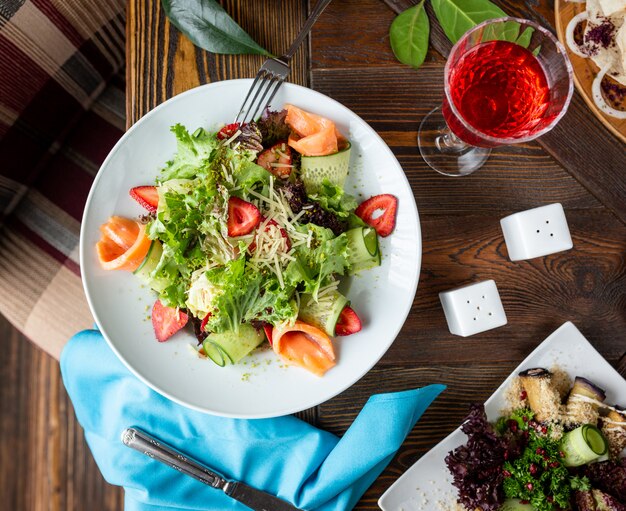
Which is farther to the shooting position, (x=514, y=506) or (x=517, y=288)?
(x=517, y=288)

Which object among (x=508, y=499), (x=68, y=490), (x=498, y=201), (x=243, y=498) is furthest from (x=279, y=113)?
(x=68, y=490)

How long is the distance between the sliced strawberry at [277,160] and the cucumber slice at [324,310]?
0.31 metres

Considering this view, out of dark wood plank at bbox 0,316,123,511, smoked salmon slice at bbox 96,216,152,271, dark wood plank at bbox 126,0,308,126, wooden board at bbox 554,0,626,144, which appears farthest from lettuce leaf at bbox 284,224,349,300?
dark wood plank at bbox 0,316,123,511

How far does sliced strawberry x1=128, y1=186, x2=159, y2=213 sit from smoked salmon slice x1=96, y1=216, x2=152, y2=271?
0.05 meters

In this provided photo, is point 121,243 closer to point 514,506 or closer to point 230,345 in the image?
point 230,345

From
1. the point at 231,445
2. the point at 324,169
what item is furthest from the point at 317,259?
the point at 231,445

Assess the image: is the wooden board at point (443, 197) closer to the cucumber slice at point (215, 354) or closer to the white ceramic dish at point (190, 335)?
the white ceramic dish at point (190, 335)

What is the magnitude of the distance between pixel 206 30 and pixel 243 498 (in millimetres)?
1227

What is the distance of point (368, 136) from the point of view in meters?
1.35

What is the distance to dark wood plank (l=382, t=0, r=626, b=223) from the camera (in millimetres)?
1505

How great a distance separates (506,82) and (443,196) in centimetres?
33

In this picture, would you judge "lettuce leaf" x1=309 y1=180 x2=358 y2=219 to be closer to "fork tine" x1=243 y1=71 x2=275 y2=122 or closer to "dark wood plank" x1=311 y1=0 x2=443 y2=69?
"fork tine" x1=243 y1=71 x2=275 y2=122

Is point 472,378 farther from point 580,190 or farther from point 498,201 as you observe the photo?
point 580,190

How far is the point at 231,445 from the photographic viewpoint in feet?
5.06
